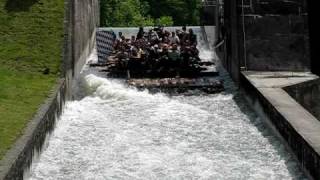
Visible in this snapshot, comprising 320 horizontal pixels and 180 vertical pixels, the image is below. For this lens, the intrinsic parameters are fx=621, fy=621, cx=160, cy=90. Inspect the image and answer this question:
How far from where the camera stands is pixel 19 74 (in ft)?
43.7

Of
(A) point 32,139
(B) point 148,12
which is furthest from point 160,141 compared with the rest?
(B) point 148,12

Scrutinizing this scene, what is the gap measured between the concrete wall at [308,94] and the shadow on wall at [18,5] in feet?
27.1

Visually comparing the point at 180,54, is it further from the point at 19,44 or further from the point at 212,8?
the point at 212,8

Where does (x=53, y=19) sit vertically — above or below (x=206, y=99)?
above

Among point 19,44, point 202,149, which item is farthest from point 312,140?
point 19,44

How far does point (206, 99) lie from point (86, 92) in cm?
288

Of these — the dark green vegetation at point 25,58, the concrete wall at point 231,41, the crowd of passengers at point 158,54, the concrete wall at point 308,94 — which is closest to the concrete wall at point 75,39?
the dark green vegetation at point 25,58

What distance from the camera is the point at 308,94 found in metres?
12.9

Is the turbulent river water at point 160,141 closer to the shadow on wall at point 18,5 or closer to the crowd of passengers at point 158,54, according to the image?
the crowd of passengers at point 158,54

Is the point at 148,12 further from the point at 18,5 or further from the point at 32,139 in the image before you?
the point at 32,139

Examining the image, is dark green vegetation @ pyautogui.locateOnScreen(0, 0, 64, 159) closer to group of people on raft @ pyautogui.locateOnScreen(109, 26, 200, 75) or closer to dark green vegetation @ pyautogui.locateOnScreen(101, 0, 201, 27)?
group of people on raft @ pyautogui.locateOnScreen(109, 26, 200, 75)

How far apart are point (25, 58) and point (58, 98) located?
2665mm

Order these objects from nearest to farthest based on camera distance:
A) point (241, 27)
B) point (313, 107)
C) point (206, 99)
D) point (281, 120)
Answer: point (281, 120) < point (313, 107) < point (206, 99) < point (241, 27)

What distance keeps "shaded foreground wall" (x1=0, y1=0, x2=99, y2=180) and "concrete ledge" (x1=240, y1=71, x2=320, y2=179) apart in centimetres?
373
